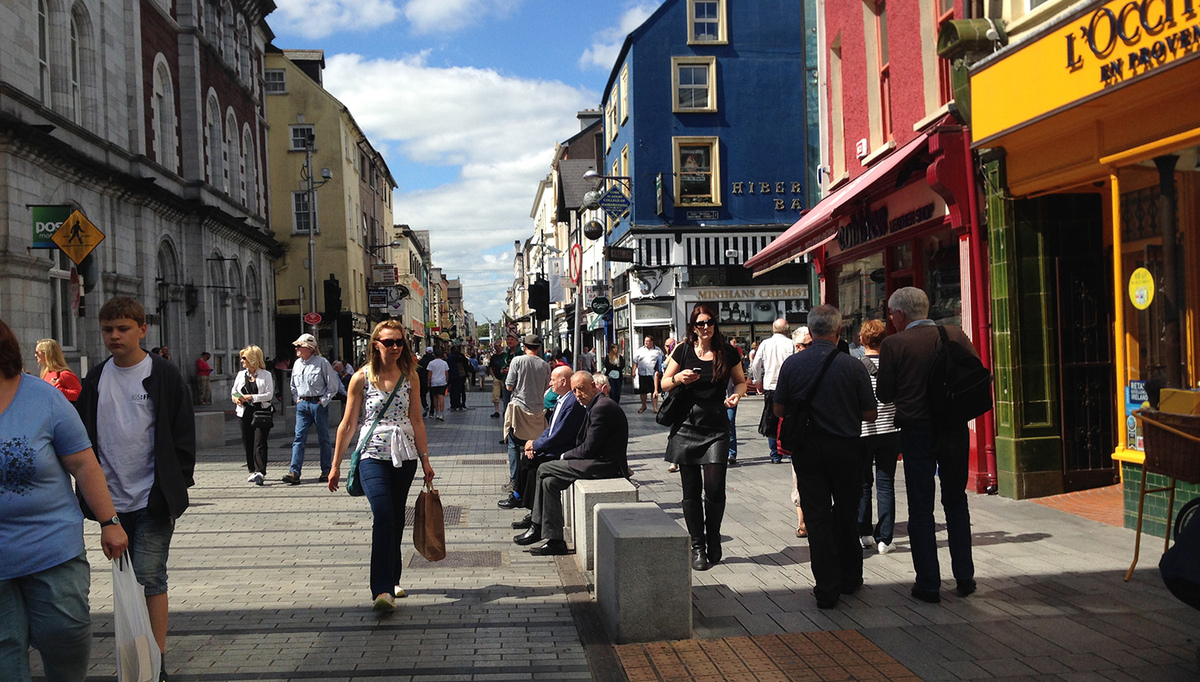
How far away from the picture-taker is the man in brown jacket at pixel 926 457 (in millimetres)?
5961

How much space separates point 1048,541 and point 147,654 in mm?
6100

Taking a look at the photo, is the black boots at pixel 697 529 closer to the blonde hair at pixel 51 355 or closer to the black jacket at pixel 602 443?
the black jacket at pixel 602 443

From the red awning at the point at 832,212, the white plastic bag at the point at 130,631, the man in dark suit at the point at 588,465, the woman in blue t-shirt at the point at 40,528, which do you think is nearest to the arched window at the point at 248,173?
the red awning at the point at 832,212

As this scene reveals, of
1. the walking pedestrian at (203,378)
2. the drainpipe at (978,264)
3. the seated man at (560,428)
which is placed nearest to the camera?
the seated man at (560,428)

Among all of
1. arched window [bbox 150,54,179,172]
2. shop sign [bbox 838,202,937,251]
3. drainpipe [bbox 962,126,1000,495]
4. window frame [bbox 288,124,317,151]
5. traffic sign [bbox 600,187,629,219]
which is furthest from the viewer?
window frame [bbox 288,124,317,151]

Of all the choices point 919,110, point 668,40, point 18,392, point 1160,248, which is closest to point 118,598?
point 18,392

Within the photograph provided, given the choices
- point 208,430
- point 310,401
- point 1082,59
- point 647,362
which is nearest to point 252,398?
point 310,401

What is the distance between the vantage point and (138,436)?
4.59 meters

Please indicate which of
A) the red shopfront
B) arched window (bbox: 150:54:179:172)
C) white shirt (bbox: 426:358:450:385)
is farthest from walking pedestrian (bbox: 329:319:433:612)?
arched window (bbox: 150:54:179:172)

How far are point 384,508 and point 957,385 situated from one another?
3.46 meters

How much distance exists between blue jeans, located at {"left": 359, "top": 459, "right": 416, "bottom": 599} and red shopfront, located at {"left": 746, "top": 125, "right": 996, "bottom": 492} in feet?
19.5

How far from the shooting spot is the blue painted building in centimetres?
3186

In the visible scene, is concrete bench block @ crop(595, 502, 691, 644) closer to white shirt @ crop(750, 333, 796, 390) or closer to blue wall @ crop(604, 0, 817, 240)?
white shirt @ crop(750, 333, 796, 390)

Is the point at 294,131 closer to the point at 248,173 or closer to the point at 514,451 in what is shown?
the point at 248,173
